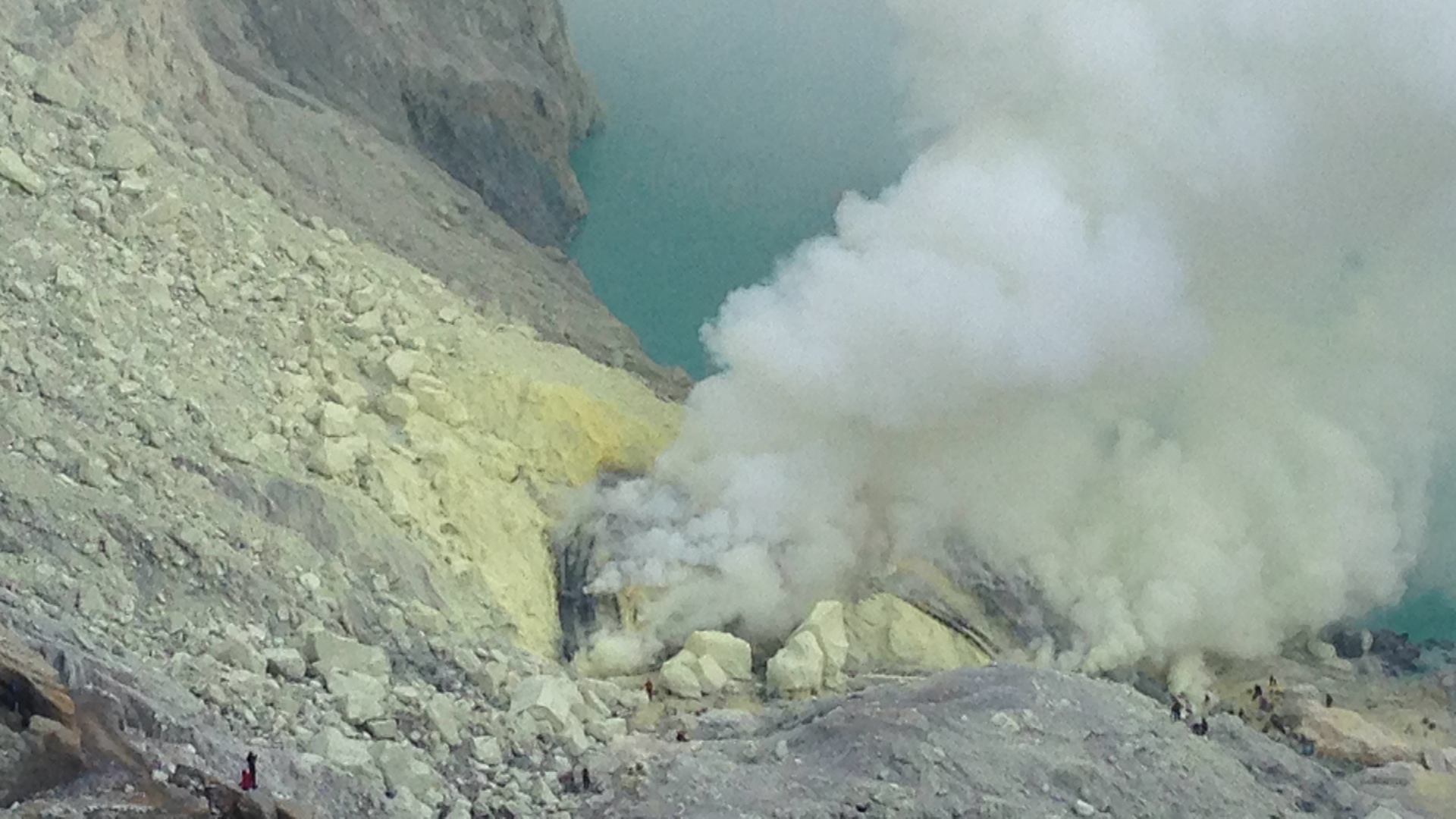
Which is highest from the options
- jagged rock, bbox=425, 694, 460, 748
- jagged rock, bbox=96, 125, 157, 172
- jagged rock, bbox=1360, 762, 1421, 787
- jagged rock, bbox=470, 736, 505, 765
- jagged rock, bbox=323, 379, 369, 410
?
jagged rock, bbox=96, 125, 157, 172

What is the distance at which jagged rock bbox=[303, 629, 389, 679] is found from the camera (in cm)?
898

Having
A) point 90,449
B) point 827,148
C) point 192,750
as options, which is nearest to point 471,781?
point 192,750

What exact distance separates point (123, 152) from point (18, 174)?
135 cm

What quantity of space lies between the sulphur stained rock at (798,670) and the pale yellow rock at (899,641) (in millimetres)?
731

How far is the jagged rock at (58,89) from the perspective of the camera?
12.1 meters

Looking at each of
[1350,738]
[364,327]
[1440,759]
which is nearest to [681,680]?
[364,327]

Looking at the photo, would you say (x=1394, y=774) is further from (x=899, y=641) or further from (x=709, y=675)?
(x=709, y=675)

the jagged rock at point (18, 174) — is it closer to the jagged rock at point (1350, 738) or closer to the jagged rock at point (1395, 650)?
the jagged rock at point (1350, 738)

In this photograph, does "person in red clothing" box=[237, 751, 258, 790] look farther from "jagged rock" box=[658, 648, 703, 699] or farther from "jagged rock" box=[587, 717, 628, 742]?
"jagged rock" box=[658, 648, 703, 699]

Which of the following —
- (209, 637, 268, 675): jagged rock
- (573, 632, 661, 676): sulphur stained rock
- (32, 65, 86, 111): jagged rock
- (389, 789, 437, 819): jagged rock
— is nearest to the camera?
(389, 789, 437, 819): jagged rock

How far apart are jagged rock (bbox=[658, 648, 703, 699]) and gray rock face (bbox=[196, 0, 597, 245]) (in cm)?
1059

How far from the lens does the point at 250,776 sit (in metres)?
7.11

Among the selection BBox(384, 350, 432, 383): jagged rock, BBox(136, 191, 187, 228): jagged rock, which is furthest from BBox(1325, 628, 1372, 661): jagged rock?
BBox(136, 191, 187, 228): jagged rock

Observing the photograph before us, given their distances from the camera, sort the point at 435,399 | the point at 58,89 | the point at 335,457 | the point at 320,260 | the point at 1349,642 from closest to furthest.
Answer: the point at 335,457, the point at 58,89, the point at 435,399, the point at 320,260, the point at 1349,642
